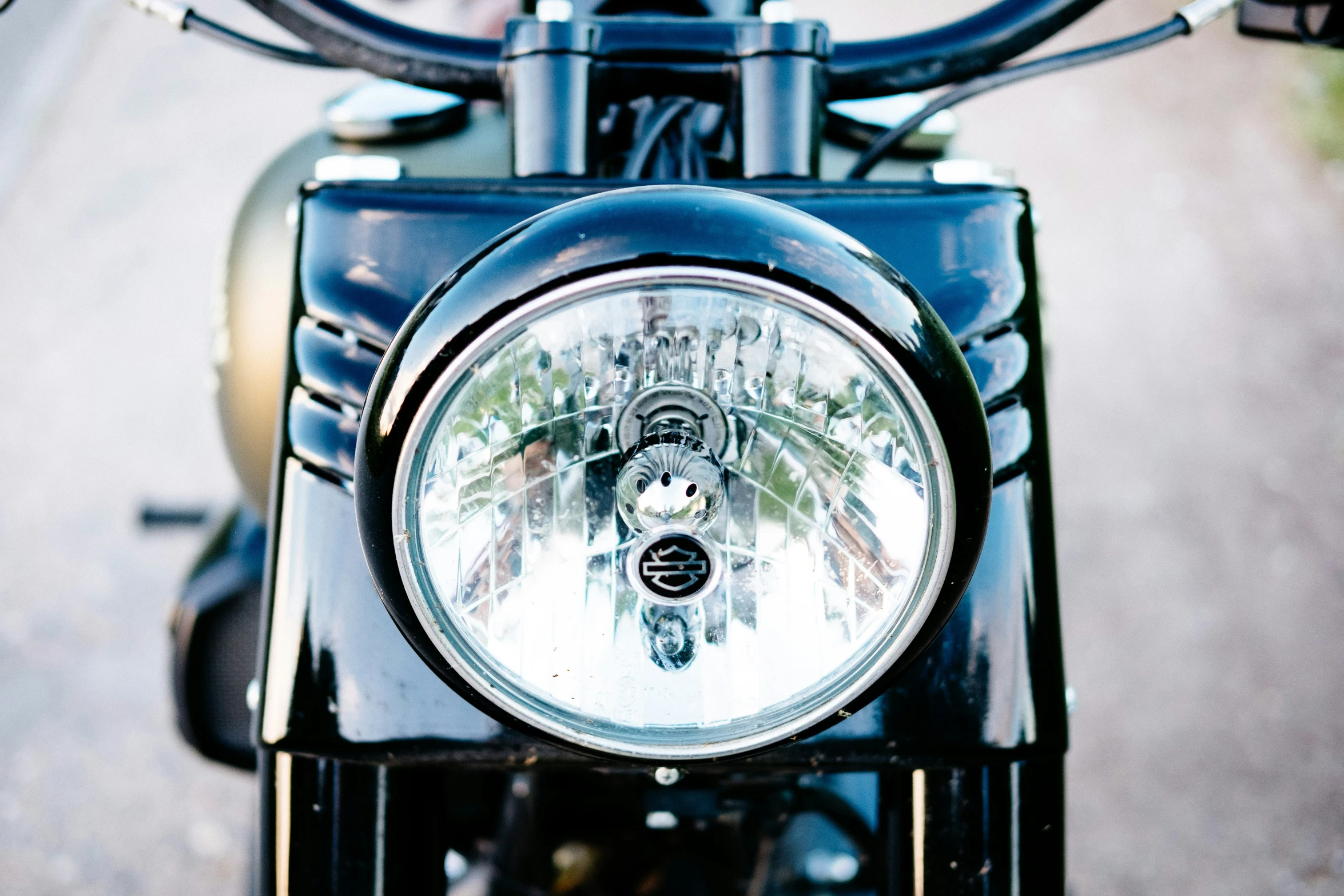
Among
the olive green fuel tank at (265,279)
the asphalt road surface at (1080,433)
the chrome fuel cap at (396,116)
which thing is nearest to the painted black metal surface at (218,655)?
the olive green fuel tank at (265,279)

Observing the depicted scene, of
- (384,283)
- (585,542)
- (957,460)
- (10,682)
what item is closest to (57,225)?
(10,682)

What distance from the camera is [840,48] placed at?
90 centimetres

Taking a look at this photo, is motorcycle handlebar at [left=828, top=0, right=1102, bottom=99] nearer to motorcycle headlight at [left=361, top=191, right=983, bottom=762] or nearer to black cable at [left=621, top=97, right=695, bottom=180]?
black cable at [left=621, top=97, right=695, bottom=180]

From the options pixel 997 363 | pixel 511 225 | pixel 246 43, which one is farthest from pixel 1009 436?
pixel 246 43

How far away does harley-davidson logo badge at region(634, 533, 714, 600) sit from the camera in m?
0.63

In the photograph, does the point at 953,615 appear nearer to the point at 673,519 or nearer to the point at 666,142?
the point at 673,519

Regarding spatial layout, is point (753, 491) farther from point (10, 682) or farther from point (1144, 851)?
point (10, 682)

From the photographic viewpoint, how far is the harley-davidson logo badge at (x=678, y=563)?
0.63 m

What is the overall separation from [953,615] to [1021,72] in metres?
0.51

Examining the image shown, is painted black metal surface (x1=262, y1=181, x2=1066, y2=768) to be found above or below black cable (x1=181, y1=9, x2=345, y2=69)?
below

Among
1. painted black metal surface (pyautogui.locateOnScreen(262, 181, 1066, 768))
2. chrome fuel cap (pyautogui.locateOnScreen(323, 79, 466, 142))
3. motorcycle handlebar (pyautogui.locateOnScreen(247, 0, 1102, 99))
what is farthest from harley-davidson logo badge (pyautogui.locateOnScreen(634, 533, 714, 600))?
chrome fuel cap (pyautogui.locateOnScreen(323, 79, 466, 142))

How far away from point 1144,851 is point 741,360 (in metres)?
1.67

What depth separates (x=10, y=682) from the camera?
1.99 m

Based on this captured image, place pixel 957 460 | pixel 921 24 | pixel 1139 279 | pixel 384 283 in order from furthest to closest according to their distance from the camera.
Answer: pixel 921 24 < pixel 1139 279 < pixel 384 283 < pixel 957 460
